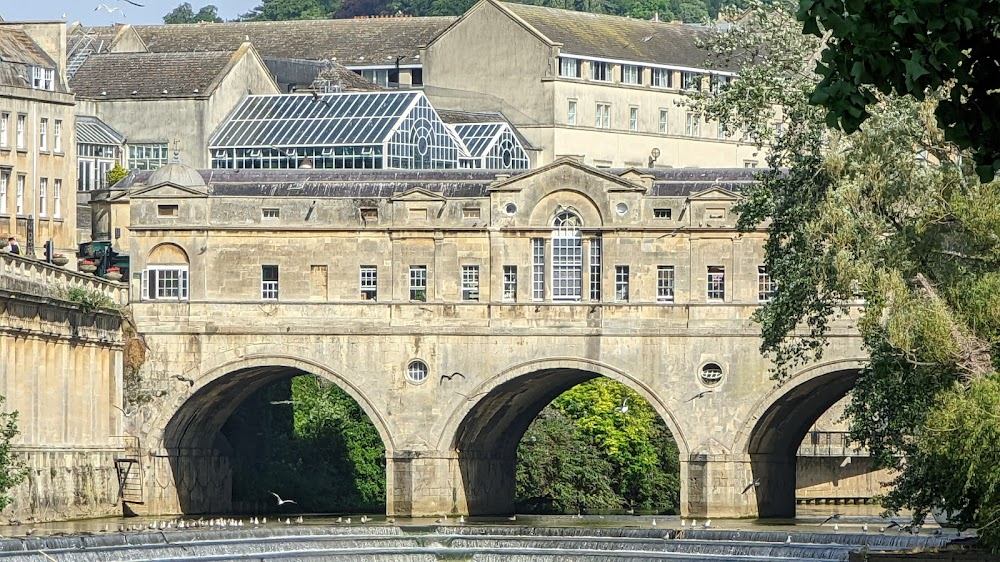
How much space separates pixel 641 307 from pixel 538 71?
36.7 meters

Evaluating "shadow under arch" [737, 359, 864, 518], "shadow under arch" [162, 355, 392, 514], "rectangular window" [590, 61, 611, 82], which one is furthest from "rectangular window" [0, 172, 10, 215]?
"rectangular window" [590, 61, 611, 82]

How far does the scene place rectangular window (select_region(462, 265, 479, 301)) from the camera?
70875 millimetres

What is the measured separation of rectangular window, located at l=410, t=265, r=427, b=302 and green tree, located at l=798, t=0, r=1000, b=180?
158 ft

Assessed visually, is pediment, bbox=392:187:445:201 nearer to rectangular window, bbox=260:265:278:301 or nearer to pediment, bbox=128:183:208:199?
rectangular window, bbox=260:265:278:301

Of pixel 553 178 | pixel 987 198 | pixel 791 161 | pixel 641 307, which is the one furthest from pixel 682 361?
pixel 987 198

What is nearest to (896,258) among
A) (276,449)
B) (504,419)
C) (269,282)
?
(269,282)

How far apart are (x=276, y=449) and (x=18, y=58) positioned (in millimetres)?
16905

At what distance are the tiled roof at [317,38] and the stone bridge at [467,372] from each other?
139 ft

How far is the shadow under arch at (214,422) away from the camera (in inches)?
2778

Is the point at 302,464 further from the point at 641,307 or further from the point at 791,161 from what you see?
the point at 791,161

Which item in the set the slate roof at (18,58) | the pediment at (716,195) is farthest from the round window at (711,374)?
the slate roof at (18,58)

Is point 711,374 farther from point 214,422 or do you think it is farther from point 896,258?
point 896,258

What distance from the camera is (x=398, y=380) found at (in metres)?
70.4

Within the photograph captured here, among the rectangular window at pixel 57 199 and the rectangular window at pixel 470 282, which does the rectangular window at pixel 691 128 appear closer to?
the rectangular window at pixel 57 199
